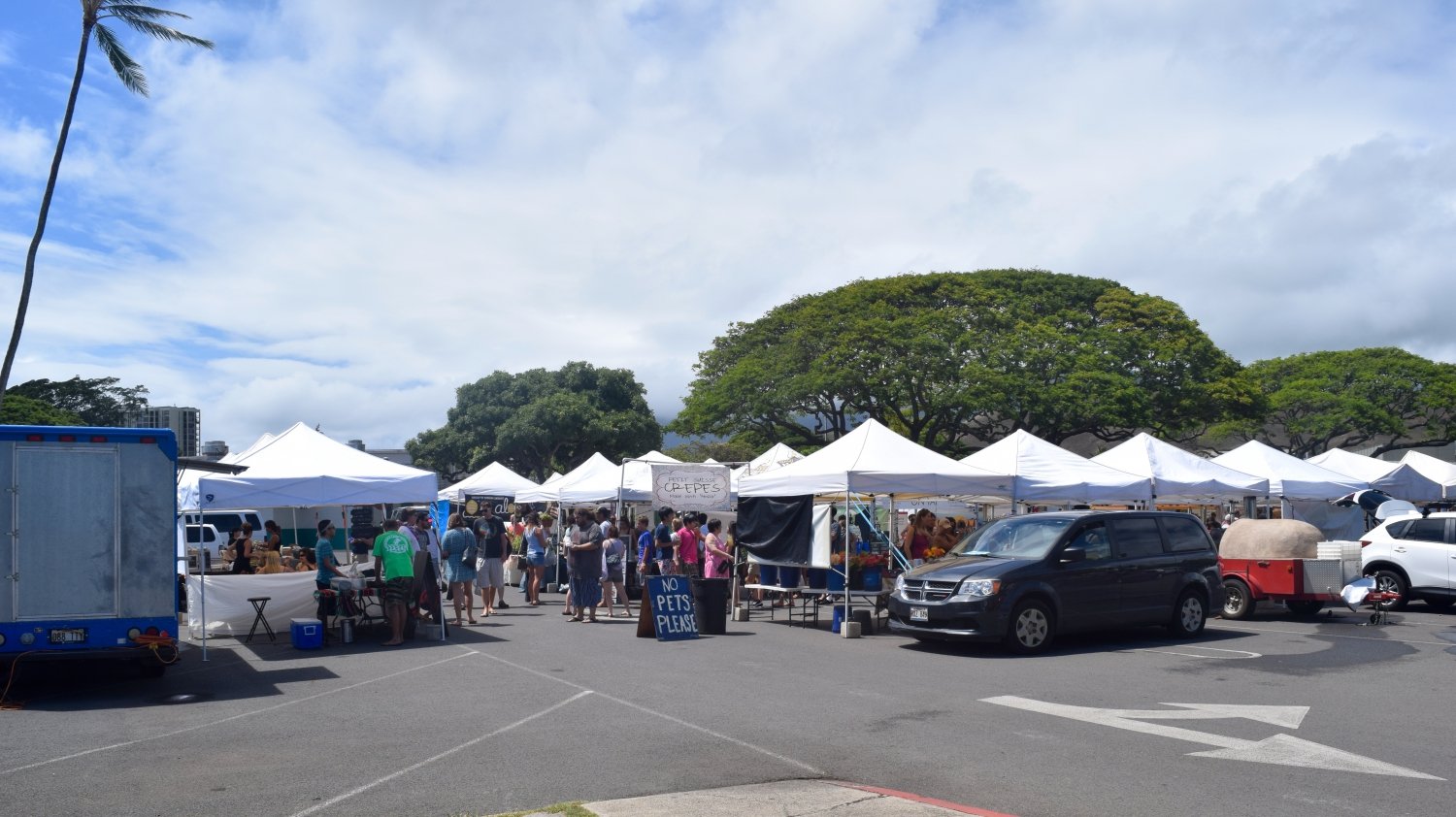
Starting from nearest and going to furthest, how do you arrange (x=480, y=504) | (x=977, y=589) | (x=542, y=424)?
1. (x=977, y=589)
2. (x=480, y=504)
3. (x=542, y=424)

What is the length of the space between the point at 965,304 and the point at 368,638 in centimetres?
3346

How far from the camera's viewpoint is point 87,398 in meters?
56.2

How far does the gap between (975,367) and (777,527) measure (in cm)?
2506

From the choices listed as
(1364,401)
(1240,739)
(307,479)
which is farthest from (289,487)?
(1364,401)

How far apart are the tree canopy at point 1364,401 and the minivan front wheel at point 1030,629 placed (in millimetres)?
42009

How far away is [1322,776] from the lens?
724 cm

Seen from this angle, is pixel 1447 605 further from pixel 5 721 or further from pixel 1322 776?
pixel 5 721

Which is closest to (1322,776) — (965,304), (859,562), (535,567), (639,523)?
(859,562)

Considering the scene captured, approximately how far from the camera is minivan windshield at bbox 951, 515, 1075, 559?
1419 cm

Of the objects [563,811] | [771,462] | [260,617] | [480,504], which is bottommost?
[563,811]

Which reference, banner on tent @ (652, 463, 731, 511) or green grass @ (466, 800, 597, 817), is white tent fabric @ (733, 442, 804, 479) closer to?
banner on tent @ (652, 463, 731, 511)

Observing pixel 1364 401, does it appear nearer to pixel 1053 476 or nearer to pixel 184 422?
pixel 1053 476

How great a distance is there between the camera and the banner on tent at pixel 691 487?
19.3 metres

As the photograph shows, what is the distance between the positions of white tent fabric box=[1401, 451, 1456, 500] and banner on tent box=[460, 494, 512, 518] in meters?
28.0
